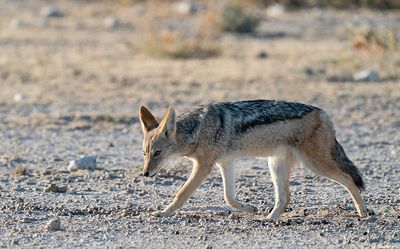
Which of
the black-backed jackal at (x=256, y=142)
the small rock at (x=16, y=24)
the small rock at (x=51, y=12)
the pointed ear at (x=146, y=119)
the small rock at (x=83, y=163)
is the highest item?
the pointed ear at (x=146, y=119)

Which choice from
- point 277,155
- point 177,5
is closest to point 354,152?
point 277,155

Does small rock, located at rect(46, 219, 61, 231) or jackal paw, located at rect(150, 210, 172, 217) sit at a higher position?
→ small rock, located at rect(46, 219, 61, 231)

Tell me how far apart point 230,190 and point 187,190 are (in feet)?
1.76

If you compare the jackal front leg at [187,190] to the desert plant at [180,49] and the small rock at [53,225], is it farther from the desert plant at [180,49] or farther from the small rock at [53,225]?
the desert plant at [180,49]

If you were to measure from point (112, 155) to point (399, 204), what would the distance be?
370 cm

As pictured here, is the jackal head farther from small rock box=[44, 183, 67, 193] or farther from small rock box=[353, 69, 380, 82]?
small rock box=[353, 69, 380, 82]

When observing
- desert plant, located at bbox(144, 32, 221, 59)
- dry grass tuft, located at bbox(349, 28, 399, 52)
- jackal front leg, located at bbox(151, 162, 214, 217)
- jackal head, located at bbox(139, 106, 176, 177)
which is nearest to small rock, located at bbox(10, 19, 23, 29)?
desert plant, located at bbox(144, 32, 221, 59)

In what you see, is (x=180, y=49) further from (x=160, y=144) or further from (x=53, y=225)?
(x=53, y=225)

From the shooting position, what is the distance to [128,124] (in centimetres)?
1327

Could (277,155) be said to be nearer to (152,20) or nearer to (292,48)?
(292,48)

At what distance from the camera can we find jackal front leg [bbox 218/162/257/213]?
336 inches

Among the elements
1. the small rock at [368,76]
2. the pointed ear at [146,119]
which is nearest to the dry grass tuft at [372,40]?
the small rock at [368,76]

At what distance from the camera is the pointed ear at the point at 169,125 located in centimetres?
823

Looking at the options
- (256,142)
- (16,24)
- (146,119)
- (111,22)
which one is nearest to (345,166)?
(256,142)
